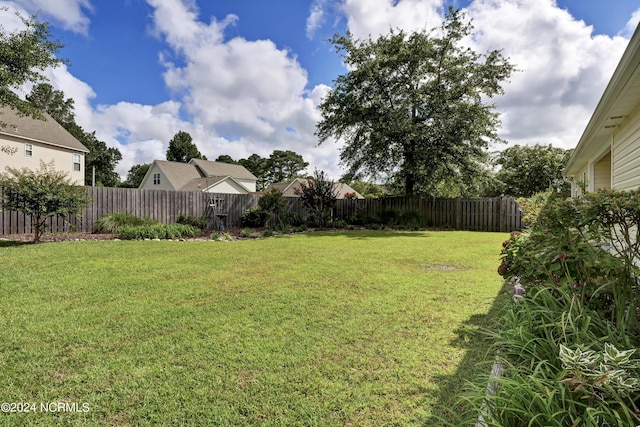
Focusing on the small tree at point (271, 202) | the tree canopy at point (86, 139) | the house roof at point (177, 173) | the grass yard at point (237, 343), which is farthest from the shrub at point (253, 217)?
the tree canopy at point (86, 139)

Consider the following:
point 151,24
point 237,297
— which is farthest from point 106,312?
point 151,24

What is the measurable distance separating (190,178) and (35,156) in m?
12.2

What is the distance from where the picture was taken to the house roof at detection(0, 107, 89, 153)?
51.8 ft

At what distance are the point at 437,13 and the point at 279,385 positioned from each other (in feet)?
51.1

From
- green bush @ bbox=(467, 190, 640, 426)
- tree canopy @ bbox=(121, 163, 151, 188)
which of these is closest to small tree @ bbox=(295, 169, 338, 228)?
green bush @ bbox=(467, 190, 640, 426)

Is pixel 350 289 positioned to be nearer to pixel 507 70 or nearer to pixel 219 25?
pixel 219 25

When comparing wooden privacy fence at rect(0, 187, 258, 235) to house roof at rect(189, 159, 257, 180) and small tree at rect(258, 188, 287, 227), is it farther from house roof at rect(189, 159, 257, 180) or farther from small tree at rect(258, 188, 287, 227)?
house roof at rect(189, 159, 257, 180)

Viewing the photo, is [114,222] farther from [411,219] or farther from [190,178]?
[190,178]

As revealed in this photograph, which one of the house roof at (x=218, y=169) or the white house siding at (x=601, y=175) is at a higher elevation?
the house roof at (x=218, y=169)

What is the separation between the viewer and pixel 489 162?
13805 millimetres

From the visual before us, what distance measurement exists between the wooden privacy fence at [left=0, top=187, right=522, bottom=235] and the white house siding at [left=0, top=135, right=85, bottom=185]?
8243 mm

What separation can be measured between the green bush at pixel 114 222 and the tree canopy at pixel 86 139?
75.1 feet

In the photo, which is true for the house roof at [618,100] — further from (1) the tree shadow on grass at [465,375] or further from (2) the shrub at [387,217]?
(2) the shrub at [387,217]

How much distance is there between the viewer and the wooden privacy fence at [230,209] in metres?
9.51
